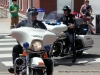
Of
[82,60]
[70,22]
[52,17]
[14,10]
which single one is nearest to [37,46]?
[52,17]

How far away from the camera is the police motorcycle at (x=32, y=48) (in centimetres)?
683

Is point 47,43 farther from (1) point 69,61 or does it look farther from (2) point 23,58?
(1) point 69,61

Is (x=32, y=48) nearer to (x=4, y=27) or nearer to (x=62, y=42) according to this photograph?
(x=62, y=42)

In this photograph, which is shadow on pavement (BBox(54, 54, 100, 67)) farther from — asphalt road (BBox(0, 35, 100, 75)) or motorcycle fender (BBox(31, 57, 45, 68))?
motorcycle fender (BBox(31, 57, 45, 68))

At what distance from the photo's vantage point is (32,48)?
7012mm

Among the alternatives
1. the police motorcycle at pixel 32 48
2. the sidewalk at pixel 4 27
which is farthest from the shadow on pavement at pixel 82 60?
the sidewalk at pixel 4 27

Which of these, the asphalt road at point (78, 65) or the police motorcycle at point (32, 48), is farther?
the asphalt road at point (78, 65)

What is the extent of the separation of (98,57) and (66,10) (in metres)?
1.97

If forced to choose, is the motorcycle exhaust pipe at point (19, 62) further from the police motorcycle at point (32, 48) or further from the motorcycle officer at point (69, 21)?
the motorcycle officer at point (69, 21)

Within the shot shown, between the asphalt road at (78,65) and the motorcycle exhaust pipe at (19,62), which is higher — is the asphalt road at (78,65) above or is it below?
below

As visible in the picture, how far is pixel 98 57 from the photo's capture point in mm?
12039

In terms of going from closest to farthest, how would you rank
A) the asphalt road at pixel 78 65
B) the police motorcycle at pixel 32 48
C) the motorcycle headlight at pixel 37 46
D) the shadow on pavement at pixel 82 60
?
the police motorcycle at pixel 32 48, the motorcycle headlight at pixel 37 46, the asphalt road at pixel 78 65, the shadow on pavement at pixel 82 60

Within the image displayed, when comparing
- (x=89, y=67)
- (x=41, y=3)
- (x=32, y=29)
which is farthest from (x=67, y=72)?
(x=41, y=3)

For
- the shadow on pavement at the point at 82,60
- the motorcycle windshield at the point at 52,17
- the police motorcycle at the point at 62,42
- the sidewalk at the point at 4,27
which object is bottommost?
the sidewalk at the point at 4,27
